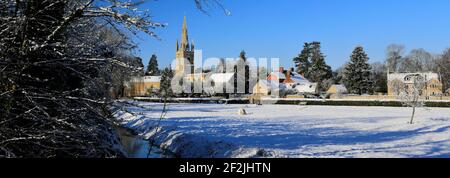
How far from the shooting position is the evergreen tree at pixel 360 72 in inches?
2505

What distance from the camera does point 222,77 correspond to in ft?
252

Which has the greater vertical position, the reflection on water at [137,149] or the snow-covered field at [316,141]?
the snow-covered field at [316,141]

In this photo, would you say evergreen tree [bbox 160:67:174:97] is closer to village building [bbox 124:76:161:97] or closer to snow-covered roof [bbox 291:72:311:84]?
village building [bbox 124:76:161:97]

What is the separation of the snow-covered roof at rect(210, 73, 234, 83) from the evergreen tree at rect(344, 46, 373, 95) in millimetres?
21442

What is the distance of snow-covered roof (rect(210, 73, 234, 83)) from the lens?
7438 cm

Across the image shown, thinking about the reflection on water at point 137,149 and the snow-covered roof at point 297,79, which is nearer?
the reflection on water at point 137,149

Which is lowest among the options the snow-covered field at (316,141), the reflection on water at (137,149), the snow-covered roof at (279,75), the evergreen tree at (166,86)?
the reflection on water at (137,149)

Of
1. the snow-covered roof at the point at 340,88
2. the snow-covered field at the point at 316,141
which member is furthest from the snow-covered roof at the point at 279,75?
the snow-covered field at the point at 316,141

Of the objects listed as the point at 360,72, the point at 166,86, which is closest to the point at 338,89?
the point at 360,72

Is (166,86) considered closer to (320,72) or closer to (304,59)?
(320,72)

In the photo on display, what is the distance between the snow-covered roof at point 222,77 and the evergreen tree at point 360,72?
21442 mm

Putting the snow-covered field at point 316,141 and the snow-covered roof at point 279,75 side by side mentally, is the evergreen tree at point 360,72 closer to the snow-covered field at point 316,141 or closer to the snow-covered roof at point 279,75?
the snow-covered roof at point 279,75

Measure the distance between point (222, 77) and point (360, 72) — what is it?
25299mm
